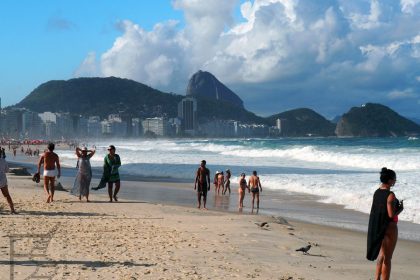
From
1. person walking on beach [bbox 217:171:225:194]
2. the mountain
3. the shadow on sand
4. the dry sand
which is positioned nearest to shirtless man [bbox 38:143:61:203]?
the dry sand

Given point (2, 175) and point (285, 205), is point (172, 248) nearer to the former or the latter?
point (2, 175)

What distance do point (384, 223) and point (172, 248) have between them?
10.4ft

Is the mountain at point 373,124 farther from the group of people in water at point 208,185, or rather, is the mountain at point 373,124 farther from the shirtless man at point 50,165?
the shirtless man at point 50,165

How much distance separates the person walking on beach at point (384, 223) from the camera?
6328mm

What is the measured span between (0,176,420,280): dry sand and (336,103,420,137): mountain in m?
163

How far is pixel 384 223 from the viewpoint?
6379 millimetres

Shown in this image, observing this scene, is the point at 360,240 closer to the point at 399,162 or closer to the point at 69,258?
the point at 69,258

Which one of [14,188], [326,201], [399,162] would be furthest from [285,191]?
[399,162]

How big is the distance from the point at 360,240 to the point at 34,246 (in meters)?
6.15

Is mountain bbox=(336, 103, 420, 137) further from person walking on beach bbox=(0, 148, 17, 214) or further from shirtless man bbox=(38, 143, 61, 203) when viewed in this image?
person walking on beach bbox=(0, 148, 17, 214)

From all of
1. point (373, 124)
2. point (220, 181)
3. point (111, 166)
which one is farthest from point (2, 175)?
point (373, 124)

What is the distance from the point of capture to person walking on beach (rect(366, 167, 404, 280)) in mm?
6328

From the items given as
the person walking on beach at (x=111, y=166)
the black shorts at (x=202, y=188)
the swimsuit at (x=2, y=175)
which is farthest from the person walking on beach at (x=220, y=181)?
the swimsuit at (x=2, y=175)

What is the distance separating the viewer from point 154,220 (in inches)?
455
